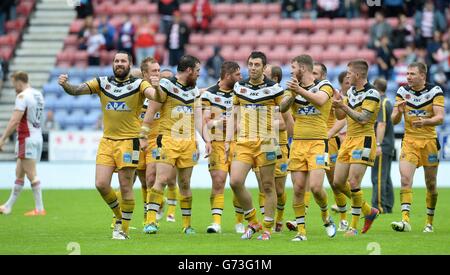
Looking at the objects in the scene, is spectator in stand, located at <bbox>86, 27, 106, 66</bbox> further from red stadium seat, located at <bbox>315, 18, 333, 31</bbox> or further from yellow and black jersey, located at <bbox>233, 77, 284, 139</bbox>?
yellow and black jersey, located at <bbox>233, 77, 284, 139</bbox>

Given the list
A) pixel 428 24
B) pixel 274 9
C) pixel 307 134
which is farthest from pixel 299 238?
pixel 274 9

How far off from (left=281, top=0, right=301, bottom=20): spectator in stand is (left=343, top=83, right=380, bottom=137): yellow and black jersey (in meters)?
16.9

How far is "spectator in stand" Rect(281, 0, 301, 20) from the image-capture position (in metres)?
31.9

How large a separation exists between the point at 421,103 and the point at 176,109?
3.65 meters

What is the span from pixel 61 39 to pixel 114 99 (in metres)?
20.0

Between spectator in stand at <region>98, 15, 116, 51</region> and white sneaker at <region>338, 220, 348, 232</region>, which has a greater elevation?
spectator in stand at <region>98, 15, 116, 51</region>

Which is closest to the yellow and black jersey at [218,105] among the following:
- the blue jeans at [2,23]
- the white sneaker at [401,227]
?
the white sneaker at [401,227]

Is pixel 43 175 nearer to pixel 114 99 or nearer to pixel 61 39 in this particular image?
pixel 61 39

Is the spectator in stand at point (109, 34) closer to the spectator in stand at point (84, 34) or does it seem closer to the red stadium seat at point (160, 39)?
the spectator in stand at point (84, 34)

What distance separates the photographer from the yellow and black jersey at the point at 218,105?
15.5 m

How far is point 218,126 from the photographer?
1542 centimetres

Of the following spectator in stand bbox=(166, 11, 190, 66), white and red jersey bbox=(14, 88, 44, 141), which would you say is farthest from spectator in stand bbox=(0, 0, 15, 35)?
white and red jersey bbox=(14, 88, 44, 141)

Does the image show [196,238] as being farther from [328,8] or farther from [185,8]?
[185,8]
